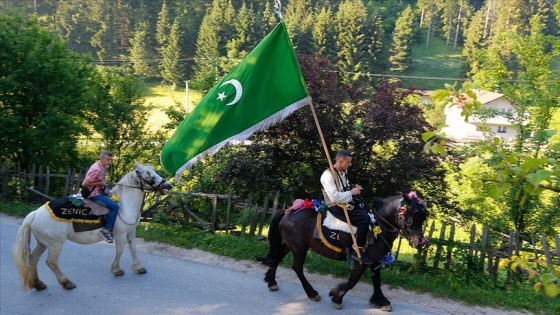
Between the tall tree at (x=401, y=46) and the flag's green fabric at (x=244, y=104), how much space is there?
223ft

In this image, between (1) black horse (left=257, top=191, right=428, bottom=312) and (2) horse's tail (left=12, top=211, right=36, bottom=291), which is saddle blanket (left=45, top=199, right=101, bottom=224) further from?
(1) black horse (left=257, top=191, right=428, bottom=312)

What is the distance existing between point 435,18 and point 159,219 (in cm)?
10171

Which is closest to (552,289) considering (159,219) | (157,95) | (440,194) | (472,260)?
(472,260)

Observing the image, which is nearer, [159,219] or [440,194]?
[440,194]

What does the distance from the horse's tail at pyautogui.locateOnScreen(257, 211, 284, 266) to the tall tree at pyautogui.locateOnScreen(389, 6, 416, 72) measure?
222 feet

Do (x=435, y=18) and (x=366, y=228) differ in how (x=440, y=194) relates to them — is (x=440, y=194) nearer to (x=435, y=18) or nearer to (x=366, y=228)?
(x=366, y=228)

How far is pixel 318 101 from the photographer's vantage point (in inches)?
364

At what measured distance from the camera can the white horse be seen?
7.12m

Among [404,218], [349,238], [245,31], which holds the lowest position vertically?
[349,238]

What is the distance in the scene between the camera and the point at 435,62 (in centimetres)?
8219

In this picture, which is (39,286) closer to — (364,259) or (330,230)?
(330,230)

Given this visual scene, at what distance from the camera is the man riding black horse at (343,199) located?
253 inches

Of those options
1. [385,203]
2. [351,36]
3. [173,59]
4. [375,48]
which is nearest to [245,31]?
[173,59]

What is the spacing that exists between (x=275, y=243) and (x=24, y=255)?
415 cm
